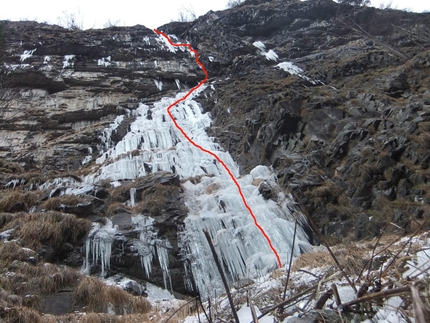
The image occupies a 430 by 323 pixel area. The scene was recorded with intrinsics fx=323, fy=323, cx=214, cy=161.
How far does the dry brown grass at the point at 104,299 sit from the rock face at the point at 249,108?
1.93 m

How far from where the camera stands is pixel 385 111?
10.3m

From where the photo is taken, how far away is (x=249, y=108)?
50.2 ft

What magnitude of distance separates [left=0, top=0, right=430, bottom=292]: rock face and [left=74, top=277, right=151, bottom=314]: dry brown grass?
1.93 meters

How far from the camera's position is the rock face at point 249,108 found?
8.05 meters

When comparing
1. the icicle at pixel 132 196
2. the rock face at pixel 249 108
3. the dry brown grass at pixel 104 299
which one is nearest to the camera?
the dry brown grass at pixel 104 299

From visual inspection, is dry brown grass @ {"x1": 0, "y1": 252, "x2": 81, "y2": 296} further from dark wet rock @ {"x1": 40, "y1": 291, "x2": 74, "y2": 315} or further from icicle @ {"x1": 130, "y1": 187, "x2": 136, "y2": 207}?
icicle @ {"x1": 130, "y1": 187, "x2": 136, "y2": 207}

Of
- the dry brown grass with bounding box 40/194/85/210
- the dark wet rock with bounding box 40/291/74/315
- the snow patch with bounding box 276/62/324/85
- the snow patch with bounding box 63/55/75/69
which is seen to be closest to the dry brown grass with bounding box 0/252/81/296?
the dark wet rock with bounding box 40/291/74/315

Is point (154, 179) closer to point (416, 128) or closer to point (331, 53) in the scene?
point (416, 128)

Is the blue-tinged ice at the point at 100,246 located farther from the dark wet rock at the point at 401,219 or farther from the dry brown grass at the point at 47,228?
the dark wet rock at the point at 401,219

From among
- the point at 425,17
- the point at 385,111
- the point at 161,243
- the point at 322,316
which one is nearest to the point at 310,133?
the point at 385,111

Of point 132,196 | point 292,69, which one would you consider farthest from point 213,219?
point 292,69

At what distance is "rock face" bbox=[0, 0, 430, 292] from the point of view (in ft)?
26.4

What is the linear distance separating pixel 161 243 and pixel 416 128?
7.21m

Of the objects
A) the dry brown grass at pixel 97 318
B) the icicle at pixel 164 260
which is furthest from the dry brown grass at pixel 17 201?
the dry brown grass at pixel 97 318
